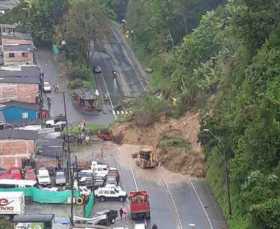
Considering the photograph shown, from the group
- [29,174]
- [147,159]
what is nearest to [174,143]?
[147,159]

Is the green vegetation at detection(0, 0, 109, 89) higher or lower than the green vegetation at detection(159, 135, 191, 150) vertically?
higher

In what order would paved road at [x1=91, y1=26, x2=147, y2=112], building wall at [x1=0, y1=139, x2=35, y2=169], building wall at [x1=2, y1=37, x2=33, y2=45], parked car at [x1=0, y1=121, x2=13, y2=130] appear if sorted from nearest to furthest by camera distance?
building wall at [x1=0, y1=139, x2=35, y2=169]
parked car at [x1=0, y1=121, x2=13, y2=130]
paved road at [x1=91, y1=26, x2=147, y2=112]
building wall at [x1=2, y1=37, x2=33, y2=45]

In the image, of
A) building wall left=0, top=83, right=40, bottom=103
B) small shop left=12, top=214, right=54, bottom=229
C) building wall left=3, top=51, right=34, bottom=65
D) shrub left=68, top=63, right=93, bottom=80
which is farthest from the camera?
building wall left=3, top=51, right=34, bottom=65

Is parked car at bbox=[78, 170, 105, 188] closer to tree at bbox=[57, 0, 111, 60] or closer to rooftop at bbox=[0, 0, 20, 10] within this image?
tree at bbox=[57, 0, 111, 60]

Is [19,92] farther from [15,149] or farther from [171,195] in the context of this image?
[171,195]

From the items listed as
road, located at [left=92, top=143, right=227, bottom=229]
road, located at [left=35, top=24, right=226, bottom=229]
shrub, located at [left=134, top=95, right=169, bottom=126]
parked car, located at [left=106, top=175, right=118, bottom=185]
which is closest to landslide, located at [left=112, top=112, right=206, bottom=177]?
shrub, located at [left=134, top=95, right=169, bottom=126]

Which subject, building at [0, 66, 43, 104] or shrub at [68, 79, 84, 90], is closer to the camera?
building at [0, 66, 43, 104]

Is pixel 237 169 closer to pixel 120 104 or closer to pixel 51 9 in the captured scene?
pixel 120 104

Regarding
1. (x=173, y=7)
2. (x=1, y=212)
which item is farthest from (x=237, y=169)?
(x=173, y=7)
